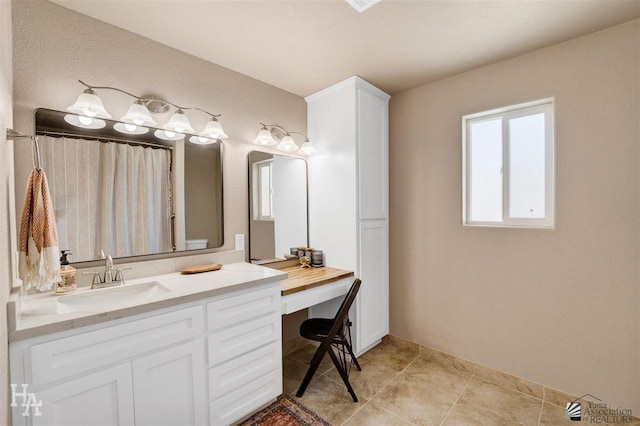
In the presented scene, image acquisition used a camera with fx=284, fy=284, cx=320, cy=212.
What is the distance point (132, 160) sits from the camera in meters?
1.81

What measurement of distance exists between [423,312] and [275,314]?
4.90 feet

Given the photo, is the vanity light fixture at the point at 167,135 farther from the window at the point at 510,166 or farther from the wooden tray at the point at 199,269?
the window at the point at 510,166

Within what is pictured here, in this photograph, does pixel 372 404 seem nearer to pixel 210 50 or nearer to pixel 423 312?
pixel 423 312

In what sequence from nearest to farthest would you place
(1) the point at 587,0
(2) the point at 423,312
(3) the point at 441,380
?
1. (1) the point at 587,0
2. (3) the point at 441,380
3. (2) the point at 423,312

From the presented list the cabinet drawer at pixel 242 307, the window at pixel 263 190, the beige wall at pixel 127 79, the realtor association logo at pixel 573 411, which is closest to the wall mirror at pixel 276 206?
the window at pixel 263 190

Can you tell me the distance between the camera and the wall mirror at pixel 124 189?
1.55m

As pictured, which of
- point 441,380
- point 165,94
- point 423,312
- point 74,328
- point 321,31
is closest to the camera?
point 74,328

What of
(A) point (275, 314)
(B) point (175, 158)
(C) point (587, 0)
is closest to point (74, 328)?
(A) point (275, 314)

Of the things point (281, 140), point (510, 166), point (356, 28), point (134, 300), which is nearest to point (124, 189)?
point (134, 300)

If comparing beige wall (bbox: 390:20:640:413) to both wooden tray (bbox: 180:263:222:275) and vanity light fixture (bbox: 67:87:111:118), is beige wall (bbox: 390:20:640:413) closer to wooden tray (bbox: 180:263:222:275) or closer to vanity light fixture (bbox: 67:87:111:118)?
wooden tray (bbox: 180:263:222:275)

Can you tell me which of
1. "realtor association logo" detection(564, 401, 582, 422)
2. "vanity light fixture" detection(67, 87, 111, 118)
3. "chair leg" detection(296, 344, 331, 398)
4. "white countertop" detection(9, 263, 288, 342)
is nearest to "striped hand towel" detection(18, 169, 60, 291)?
"white countertop" detection(9, 263, 288, 342)

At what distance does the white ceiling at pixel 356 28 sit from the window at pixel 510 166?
1.51 feet

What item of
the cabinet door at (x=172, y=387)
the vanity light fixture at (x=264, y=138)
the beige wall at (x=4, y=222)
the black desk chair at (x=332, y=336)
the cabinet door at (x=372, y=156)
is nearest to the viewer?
the beige wall at (x=4, y=222)

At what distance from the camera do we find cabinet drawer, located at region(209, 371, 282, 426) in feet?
5.24
